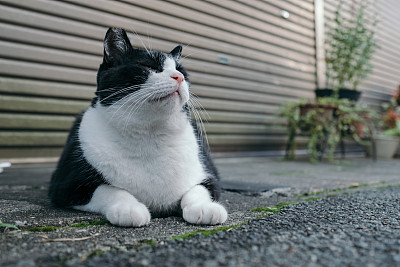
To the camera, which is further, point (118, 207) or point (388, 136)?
point (388, 136)

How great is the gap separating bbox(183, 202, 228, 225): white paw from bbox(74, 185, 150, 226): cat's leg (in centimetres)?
16

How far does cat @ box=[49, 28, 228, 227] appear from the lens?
1.51 meters

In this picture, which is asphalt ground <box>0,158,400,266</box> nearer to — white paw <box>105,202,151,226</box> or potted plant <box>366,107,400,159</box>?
white paw <box>105,202,151,226</box>

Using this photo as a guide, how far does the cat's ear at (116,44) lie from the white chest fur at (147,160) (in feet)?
0.93

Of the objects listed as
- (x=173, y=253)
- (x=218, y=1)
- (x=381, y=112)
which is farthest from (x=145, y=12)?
(x=381, y=112)

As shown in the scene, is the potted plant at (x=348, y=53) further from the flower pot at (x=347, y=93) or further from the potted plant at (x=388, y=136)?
the potted plant at (x=388, y=136)

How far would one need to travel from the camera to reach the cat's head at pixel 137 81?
1500 mm

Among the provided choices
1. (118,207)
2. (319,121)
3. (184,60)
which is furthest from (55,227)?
(319,121)

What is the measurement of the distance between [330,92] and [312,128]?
1.33m

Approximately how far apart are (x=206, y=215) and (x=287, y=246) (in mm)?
395

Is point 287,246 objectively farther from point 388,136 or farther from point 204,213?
point 388,136

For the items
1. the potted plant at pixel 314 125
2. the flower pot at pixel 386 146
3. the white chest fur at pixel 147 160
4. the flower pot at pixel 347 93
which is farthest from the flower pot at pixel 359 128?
the white chest fur at pixel 147 160

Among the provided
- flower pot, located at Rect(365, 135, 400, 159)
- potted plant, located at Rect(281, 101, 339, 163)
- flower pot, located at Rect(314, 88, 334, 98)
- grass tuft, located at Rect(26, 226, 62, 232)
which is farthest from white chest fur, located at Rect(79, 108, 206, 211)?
flower pot, located at Rect(365, 135, 400, 159)

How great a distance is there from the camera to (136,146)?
157 centimetres
